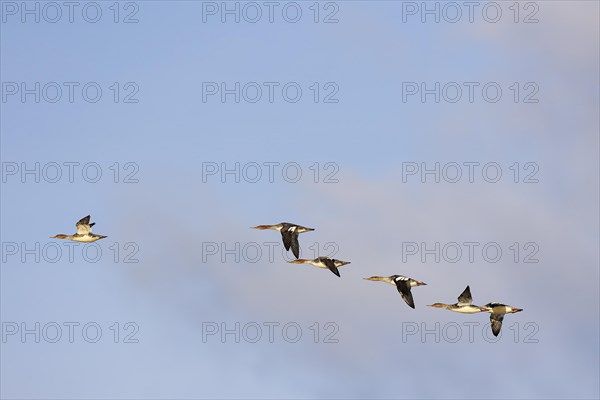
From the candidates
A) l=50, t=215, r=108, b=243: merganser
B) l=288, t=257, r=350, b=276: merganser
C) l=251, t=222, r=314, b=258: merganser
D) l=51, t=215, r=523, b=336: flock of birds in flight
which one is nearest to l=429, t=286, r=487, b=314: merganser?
l=51, t=215, r=523, b=336: flock of birds in flight

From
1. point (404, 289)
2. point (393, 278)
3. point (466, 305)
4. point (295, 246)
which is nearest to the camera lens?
point (404, 289)

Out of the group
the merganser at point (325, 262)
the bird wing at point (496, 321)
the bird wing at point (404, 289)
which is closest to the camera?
the bird wing at point (404, 289)

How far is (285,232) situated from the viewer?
136375 mm

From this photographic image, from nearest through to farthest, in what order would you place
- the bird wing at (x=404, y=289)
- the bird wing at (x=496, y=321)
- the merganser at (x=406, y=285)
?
the merganser at (x=406, y=285) < the bird wing at (x=404, y=289) < the bird wing at (x=496, y=321)

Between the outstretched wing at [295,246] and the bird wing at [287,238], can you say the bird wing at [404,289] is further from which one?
the bird wing at [287,238]

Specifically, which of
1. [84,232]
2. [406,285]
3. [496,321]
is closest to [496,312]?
[496,321]

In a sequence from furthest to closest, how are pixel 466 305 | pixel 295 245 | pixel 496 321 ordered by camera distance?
pixel 466 305
pixel 496 321
pixel 295 245

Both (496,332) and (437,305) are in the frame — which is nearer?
(496,332)

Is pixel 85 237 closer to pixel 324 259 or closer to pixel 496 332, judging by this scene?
pixel 324 259

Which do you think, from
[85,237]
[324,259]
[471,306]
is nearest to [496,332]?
[471,306]

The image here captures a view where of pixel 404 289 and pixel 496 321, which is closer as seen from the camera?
pixel 404 289

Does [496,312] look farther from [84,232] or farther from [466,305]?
[84,232]

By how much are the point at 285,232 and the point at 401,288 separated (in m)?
11.3

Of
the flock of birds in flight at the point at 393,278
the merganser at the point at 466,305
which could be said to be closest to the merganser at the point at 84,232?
the flock of birds in flight at the point at 393,278
